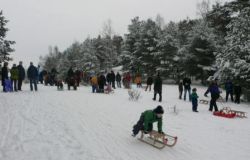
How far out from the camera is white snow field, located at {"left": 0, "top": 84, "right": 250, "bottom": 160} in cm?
969

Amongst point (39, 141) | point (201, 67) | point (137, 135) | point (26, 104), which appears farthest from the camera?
point (201, 67)

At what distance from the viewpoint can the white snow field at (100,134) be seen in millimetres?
9688

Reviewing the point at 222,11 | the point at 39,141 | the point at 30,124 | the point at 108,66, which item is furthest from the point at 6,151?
the point at 108,66

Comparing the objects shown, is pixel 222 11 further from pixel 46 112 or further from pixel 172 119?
pixel 46 112

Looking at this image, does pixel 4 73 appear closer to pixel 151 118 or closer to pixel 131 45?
pixel 151 118

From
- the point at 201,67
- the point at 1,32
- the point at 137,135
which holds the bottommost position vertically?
the point at 137,135

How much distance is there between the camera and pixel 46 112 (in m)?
15.2

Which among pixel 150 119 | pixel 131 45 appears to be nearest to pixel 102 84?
pixel 150 119

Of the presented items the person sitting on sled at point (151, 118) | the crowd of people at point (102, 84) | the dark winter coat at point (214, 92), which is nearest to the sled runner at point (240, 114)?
the crowd of people at point (102, 84)

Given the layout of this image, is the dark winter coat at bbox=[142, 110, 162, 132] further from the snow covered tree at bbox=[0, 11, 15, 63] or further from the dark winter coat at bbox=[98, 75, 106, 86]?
the snow covered tree at bbox=[0, 11, 15, 63]

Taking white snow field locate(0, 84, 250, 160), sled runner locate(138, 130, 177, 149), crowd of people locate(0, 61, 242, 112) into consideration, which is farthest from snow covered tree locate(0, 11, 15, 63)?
sled runner locate(138, 130, 177, 149)

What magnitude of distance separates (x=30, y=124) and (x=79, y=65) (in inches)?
2107

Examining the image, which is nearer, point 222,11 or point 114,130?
point 114,130

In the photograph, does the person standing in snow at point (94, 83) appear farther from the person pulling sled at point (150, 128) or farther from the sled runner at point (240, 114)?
the person pulling sled at point (150, 128)
